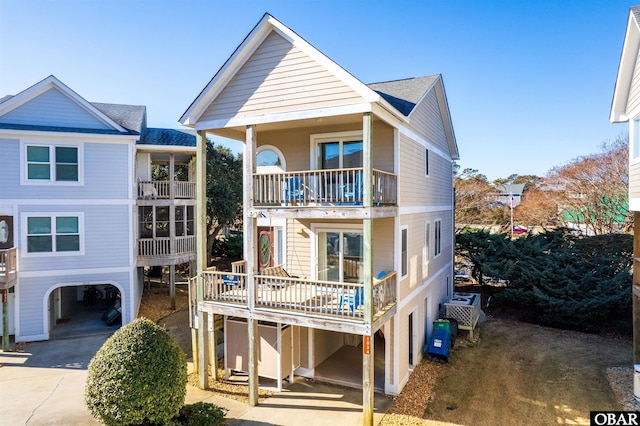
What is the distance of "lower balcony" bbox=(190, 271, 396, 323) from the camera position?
907 centimetres

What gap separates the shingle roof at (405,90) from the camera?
11750 mm

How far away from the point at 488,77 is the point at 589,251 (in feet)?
36.1

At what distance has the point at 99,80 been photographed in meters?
15.1

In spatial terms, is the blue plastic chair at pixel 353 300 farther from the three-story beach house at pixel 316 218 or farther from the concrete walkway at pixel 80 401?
the concrete walkway at pixel 80 401

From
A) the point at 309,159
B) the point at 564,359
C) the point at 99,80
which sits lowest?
the point at 564,359

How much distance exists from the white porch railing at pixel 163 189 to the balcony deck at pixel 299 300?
872 centimetres

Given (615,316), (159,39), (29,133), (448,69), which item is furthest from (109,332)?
(615,316)

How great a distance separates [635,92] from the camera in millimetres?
10586

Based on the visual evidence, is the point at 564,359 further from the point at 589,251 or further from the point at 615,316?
the point at 589,251

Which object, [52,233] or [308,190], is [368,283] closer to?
[308,190]

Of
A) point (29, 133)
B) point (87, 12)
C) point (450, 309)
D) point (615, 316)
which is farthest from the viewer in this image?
point (615, 316)

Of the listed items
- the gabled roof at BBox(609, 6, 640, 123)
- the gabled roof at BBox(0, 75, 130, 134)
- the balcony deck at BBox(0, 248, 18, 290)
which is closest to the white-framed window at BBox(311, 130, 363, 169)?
the gabled roof at BBox(609, 6, 640, 123)

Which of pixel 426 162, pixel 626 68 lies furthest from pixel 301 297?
pixel 626 68

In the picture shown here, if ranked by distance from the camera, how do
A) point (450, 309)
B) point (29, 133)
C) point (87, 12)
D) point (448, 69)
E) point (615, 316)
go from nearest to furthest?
1. point (87, 12)
2. point (29, 133)
3. point (450, 309)
4. point (615, 316)
5. point (448, 69)
